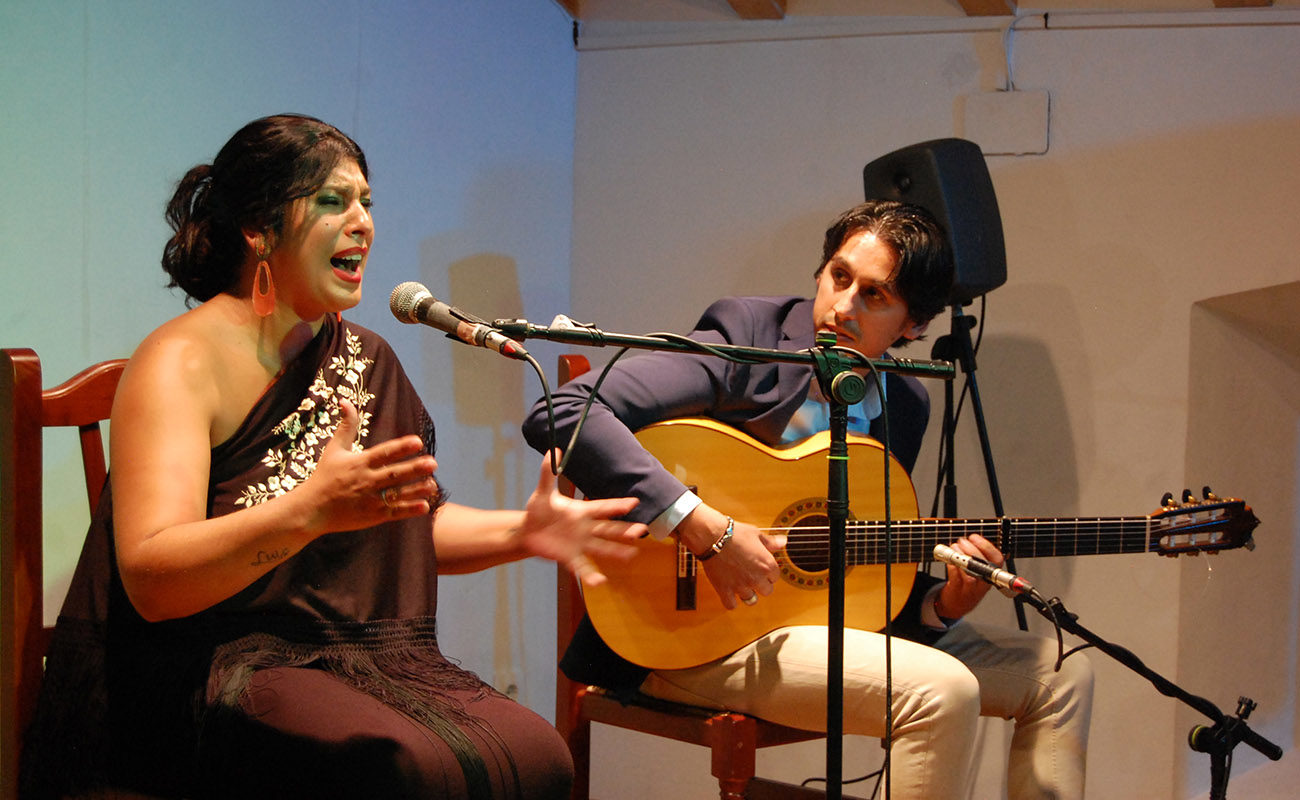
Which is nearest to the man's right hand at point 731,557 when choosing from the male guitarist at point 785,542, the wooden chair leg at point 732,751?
the male guitarist at point 785,542

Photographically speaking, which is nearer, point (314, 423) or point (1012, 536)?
point (314, 423)

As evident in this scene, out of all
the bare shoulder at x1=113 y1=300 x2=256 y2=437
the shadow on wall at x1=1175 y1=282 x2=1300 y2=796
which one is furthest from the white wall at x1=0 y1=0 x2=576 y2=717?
the shadow on wall at x1=1175 y1=282 x2=1300 y2=796

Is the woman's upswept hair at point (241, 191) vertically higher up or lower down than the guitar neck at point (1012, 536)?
higher up

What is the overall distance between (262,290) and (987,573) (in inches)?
49.7

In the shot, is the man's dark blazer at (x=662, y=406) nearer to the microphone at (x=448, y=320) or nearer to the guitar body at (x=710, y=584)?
the guitar body at (x=710, y=584)

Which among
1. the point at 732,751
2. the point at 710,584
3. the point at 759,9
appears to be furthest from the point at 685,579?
the point at 759,9

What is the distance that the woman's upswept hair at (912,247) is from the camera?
2.47 m

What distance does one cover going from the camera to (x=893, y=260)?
2.47 m

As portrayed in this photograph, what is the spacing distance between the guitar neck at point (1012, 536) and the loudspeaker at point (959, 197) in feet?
2.19

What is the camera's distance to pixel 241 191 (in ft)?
5.88

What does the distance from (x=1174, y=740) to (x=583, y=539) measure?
2265mm

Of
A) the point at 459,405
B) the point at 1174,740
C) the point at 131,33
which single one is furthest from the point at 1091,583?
the point at 131,33

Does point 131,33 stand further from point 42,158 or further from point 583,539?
point 583,539

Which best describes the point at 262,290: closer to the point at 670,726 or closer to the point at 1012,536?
the point at 670,726
